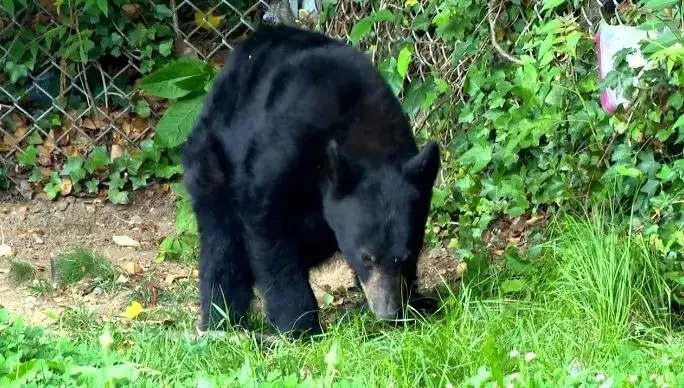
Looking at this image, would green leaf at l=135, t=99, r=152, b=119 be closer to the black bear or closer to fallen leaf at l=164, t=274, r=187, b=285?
fallen leaf at l=164, t=274, r=187, b=285

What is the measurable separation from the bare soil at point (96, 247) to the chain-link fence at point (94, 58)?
16.1 inches

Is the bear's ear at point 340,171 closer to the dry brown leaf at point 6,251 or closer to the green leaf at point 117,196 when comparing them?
the dry brown leaf at point 6,251

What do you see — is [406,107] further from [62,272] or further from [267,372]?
[267,372]

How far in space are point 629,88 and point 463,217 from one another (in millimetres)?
1336

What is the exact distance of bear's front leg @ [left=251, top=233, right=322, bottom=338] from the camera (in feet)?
16.1

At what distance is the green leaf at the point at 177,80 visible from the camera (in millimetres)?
6555

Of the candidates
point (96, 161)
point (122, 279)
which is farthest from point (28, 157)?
point (122, 279)

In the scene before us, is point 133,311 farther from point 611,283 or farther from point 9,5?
point 9,5

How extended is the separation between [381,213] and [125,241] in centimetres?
241

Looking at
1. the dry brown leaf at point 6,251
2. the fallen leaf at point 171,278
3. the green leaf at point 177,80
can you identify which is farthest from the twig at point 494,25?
the dry brown leaf at point 6,251

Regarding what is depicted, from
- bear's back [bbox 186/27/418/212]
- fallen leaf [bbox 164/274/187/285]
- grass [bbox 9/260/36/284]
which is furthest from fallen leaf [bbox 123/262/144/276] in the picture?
bear's back [bbox 186/27/418/212]

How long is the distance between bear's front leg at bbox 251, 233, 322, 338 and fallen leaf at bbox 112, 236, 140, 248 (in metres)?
1.76

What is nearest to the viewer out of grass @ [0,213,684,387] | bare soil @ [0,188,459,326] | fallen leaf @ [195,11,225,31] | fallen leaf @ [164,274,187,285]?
grass @ [0,213,684,387]

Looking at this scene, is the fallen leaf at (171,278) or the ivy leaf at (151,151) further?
the ivy leaf at (151,151)
